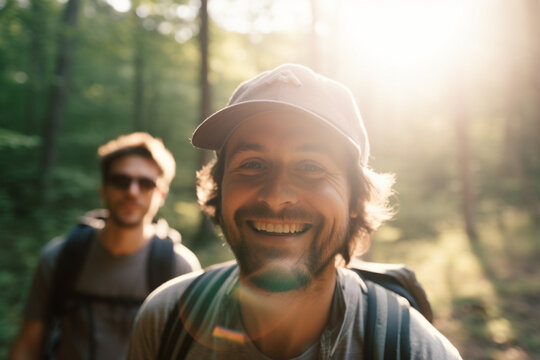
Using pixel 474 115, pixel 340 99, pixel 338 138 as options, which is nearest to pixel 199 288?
pixel 338 138

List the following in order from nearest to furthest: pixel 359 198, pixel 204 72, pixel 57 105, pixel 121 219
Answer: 1. pixel 359 198
2. pixel 121 219
3. pixel 204 72
4. pixel 57 105

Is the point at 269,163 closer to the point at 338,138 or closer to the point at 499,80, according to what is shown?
the point at 338,138

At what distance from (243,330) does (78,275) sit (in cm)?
185

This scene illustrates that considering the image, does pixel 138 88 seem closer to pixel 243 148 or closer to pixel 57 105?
pixel 57 105

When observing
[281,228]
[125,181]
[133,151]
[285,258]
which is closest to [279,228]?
[281,228]

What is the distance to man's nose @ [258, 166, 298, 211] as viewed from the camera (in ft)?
4.97

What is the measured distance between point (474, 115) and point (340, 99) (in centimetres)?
2159

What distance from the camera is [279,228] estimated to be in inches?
60.6

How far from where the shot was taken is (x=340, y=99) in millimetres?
1685

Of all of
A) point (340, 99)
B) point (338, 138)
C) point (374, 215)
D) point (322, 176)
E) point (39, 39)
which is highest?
point (39, 39)

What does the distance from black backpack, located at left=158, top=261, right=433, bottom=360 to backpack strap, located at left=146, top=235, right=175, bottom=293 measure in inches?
41.5

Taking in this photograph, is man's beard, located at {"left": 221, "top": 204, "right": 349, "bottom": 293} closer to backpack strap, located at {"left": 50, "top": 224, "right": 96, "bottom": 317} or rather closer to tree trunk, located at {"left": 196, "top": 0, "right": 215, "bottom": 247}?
backpack strap, located at {"left": 50, "top": 224, "right": 96, "bottom": 317}

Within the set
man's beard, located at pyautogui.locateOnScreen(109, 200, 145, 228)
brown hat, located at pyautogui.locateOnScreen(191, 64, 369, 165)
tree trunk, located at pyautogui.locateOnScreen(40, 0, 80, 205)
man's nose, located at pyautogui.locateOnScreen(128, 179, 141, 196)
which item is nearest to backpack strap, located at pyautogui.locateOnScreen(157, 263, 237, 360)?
brown hat, located at pyautogui.locateOnScreen(191, 64, 369, 165)

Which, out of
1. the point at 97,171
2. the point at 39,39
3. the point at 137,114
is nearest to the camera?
the point at 39,39
